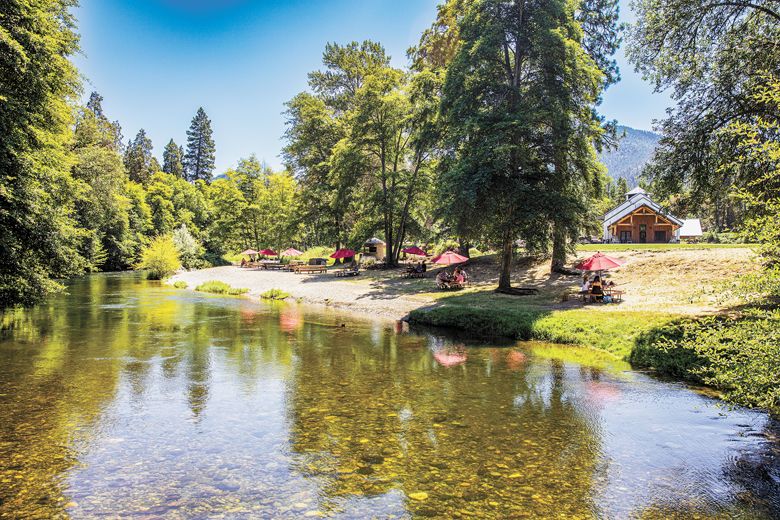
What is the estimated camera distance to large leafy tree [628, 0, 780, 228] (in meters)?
14.7

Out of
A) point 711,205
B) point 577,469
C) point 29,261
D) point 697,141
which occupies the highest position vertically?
point 697,141

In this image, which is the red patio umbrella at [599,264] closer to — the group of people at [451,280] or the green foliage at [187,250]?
the group of people at [451,280]

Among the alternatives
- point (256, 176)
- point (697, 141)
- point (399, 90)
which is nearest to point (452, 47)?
point (399, 90)

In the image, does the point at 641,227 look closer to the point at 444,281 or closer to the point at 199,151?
the point at 444,281

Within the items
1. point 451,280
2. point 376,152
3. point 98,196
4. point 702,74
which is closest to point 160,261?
point 98,196

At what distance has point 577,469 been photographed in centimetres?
683

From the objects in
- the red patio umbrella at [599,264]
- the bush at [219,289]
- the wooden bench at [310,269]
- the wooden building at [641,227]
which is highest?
the wooden building at [641,227]

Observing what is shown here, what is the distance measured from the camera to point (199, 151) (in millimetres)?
112500

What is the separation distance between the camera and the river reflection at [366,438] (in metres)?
5.90

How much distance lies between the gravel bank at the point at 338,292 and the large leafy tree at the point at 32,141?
13850 millimetres

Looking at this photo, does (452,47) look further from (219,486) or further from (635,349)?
(219,486)

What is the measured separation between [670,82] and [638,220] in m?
47.4

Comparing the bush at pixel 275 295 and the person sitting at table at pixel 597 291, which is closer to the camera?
the person sitting at table at pixel 597 291

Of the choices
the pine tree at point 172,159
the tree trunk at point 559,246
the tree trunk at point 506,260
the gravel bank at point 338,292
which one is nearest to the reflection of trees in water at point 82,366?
the gravel bank at point 338,292
